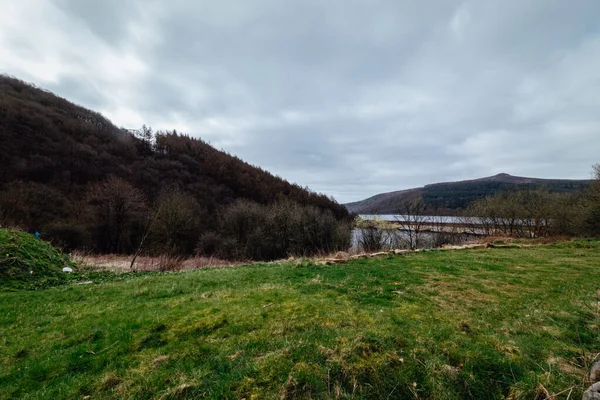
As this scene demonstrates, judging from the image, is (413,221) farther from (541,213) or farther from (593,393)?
(593,393)

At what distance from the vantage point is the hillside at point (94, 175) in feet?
107

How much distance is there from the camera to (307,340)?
420 centimetres

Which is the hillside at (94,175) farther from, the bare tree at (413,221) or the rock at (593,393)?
the rock at (593,393)

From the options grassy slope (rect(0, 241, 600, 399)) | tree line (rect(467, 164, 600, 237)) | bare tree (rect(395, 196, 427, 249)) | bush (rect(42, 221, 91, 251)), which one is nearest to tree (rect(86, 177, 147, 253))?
bush (rect(42, 221, 91, 251))

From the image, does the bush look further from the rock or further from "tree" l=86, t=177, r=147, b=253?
the rock

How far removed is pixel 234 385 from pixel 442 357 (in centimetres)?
297

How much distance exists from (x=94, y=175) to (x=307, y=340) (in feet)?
208

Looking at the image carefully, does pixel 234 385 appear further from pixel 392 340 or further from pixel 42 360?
pixel 42 360

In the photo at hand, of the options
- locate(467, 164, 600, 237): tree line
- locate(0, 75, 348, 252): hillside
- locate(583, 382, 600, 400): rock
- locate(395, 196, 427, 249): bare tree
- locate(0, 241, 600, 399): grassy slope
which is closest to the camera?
locate(583, 382, 600, 400): rock

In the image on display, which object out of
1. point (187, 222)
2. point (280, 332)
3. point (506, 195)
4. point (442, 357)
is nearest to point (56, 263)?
point (280, 332)

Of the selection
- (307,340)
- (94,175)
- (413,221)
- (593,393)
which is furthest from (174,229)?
(593,393)

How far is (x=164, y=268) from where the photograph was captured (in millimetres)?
16875

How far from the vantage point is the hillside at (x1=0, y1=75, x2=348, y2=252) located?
32594mm

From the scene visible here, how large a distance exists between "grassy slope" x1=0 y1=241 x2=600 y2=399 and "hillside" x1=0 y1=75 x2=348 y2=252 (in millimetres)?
29006
